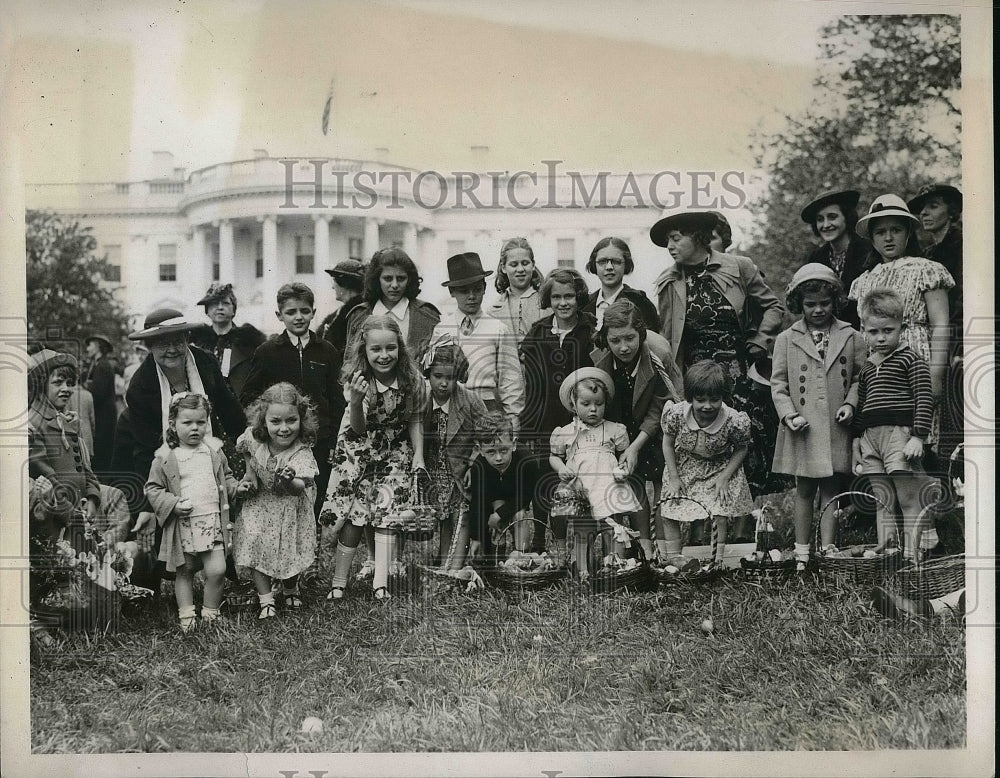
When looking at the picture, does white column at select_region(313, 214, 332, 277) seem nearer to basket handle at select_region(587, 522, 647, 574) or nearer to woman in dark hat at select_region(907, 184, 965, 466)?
basket handle at select_region(587, 522, 647, 574)

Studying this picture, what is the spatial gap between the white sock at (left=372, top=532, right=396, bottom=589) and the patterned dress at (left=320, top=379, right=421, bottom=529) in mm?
51

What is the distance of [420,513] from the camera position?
489 cm

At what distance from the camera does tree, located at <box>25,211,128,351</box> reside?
4.80m

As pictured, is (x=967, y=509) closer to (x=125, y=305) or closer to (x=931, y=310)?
(x=931, y=310)

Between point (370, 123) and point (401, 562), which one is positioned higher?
point (370, 123)

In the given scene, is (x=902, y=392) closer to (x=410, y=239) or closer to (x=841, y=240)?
(x=841, y=240)

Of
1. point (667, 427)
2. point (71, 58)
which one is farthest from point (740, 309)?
point (71, 58)

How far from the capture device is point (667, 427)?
4.89 meters

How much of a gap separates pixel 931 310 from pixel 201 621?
144 inches

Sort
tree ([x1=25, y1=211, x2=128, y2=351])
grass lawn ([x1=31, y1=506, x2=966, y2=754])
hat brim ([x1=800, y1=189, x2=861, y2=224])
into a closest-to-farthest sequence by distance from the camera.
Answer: grass lawn ([x1=31, y1=506, x2=966, y2=754]) < tree ([x1=25, y1=211, x2=128, y2=351]) < hat brim ([x1=800, y1=189, x2=861, y2=224])

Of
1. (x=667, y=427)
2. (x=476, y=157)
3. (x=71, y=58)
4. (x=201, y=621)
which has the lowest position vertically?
(x=201, y=621)

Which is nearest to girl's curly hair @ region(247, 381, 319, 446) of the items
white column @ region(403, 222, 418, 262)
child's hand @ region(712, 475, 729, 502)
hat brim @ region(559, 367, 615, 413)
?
white column @ region(403, 222, 418, 262)

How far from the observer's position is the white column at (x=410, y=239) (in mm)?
4832

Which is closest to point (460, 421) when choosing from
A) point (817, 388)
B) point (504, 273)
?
point (504, 273)
